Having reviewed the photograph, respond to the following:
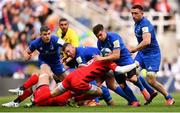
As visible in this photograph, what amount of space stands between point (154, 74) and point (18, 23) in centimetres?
1335

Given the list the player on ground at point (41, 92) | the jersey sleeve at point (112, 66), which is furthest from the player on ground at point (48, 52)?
the jersey sleeve at point (112, 66)

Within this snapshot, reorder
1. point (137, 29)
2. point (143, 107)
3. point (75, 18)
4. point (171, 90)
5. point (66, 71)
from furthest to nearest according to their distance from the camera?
1. point (75, 18)
2. point (171, 90)
3. point (66, 71)
4. point (137, 29)
5. point (143, 107)

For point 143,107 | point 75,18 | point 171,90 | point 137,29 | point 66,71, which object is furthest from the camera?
point 75,18

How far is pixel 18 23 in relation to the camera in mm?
30469

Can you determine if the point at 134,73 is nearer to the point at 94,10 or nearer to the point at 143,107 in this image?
the point at 143,107

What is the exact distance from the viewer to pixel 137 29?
18016 millimetres

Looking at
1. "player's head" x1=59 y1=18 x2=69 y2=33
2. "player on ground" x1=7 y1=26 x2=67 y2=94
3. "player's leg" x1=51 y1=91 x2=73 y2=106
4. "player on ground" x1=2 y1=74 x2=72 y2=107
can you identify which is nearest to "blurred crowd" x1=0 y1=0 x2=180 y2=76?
"player's head" x1=59 y1=18 x2=69 y2=33

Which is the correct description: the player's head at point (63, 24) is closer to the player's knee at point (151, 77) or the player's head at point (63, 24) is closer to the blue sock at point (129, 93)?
the player's knee at point (151, 77)

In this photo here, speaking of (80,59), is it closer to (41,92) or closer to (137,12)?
(41,92)

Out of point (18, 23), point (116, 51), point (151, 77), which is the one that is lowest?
point (151, 77)

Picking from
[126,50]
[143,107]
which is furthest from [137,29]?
[143,107]

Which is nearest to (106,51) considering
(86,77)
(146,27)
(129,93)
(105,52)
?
(105,52)

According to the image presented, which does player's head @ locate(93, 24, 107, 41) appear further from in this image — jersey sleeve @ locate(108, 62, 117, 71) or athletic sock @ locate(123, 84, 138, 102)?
athletic sock @ locate(123, 84, 138, 102)

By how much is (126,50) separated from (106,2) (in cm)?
1617
